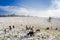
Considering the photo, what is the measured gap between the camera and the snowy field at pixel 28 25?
5.24 ft

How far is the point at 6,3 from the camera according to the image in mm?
1738

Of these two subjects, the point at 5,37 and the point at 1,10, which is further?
the point at 1,10

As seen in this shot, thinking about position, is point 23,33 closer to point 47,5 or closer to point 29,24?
point 29,24

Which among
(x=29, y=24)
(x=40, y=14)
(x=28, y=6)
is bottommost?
(x=29, y=24)

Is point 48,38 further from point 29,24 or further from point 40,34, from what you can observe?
point 29,24

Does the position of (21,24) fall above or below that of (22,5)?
below

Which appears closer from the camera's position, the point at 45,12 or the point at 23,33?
the point at 23,33

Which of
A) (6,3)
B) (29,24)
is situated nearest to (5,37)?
(29,24)

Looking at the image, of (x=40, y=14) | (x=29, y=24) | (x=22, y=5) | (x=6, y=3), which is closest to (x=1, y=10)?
(x=6, y=3)

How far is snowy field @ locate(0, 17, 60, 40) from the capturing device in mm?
1597

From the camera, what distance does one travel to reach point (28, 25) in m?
1.71

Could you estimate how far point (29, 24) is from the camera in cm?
171

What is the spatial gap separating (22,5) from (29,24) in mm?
287

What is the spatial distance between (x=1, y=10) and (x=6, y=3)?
0.12 meters
